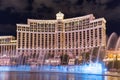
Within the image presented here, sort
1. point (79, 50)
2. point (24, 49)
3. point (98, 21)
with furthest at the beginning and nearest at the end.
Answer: point (24, 49) < point (79, 50) < point (98, 21)

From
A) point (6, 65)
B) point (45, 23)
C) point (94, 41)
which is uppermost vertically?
A: point (45, 23)

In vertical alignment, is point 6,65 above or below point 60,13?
below

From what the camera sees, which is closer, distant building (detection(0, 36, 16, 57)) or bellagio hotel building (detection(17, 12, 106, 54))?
bellagio hotel building (detection(17, 12, 106, 54))

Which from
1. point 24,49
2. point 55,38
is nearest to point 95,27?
point 55,38

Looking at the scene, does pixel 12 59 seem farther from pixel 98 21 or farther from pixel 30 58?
pixel 98 21

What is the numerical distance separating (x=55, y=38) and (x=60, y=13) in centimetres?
1216

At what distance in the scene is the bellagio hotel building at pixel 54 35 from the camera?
132000mm

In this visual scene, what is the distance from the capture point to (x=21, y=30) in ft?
462

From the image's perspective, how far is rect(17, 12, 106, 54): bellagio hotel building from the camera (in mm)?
132000

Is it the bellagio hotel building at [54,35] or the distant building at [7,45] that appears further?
the distant building at [7,45]

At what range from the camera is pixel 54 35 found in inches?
5605

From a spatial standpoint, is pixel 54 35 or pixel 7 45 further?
pixel 7 45

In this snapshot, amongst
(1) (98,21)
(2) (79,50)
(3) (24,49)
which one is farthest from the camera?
(3) (24,49)

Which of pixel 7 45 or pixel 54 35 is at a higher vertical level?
pixel 54 35
